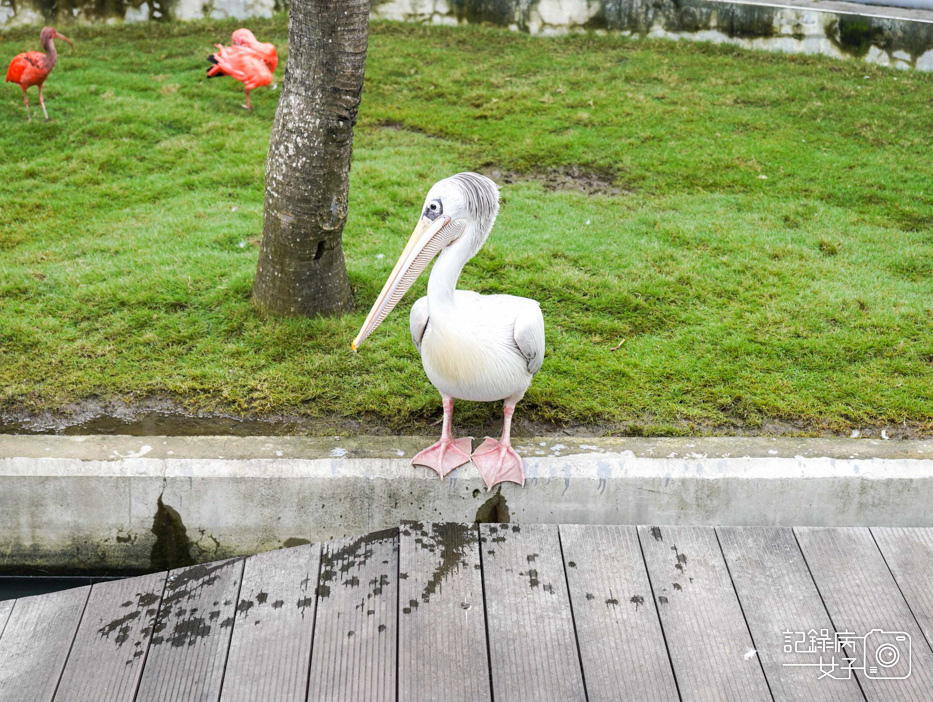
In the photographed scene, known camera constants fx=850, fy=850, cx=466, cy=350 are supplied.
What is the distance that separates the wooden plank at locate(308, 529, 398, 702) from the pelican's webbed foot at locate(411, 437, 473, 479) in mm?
292

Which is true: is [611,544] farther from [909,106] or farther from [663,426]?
[909,106]

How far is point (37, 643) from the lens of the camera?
2736 millimetres

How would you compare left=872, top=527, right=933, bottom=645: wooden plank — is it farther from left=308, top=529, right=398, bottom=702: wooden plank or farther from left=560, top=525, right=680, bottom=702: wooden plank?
left=308, top=529, right=398, bottom=702: wooden plank

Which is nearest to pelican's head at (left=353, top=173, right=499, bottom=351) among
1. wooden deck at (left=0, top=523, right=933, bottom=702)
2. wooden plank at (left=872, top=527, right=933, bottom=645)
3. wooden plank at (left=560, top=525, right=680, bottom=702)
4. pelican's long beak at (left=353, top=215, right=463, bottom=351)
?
pelican's long beak at (left=353, top=215, right=463, bottom=351)

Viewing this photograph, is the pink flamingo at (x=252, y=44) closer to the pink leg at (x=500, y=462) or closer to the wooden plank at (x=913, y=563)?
the pink leg at (x=500, y=462)

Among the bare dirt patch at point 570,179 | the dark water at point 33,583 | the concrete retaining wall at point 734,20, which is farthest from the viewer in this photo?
the concrete retaining wall at point 734,20

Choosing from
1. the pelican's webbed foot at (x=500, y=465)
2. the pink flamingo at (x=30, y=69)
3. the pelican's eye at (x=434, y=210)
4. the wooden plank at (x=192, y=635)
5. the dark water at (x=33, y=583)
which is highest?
the pink flamingo at (x=30, y=69)

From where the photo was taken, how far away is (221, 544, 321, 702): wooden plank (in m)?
2.51

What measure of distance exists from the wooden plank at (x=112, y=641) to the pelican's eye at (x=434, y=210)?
5.15 feet

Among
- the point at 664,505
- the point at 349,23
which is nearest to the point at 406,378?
the point at 664,505

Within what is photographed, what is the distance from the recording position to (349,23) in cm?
393

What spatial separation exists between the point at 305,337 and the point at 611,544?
6.69 ft

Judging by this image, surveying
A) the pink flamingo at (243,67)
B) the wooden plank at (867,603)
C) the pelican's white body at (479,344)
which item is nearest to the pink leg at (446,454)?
the pelican's white body at (479,344)

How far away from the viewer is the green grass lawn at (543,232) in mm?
3998
